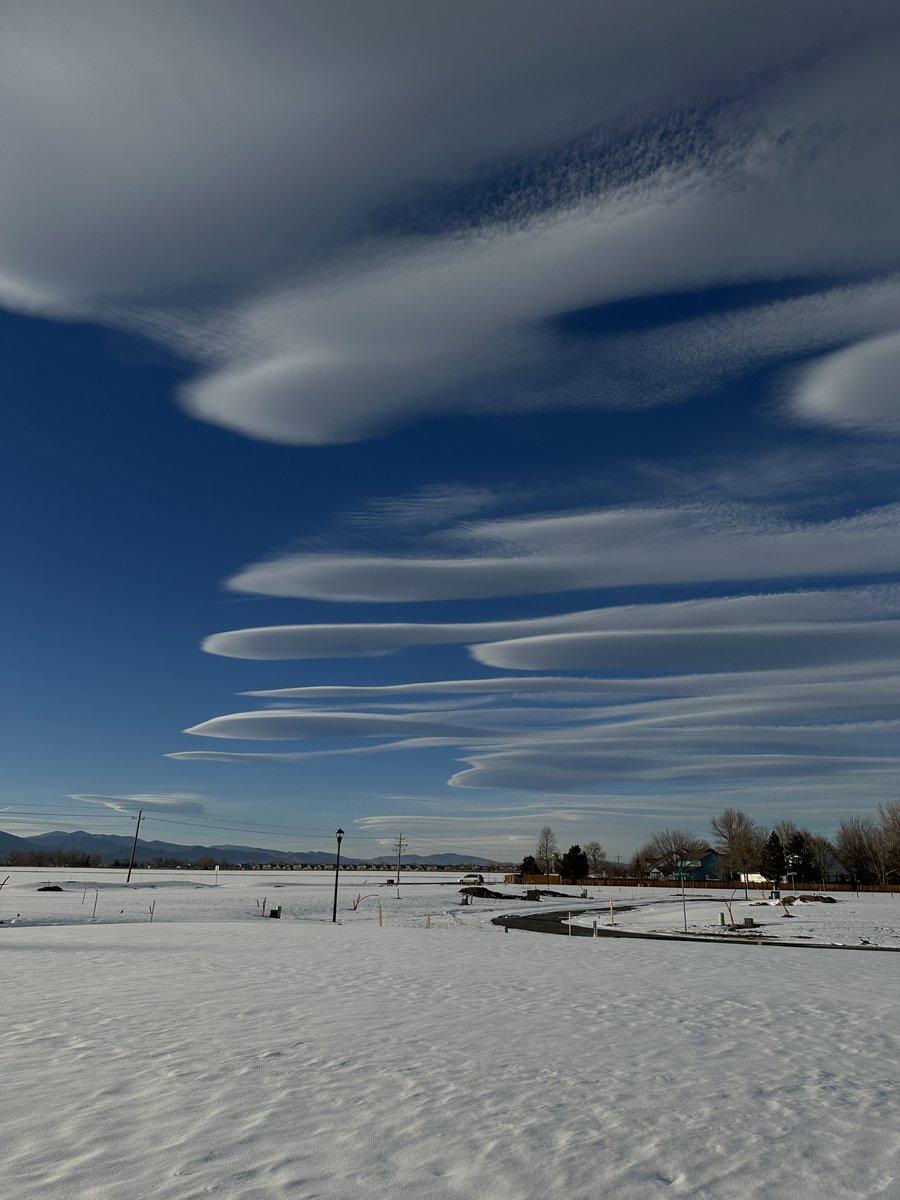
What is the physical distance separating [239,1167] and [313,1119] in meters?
1.52

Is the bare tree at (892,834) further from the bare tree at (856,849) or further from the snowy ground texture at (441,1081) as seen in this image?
the snowy ground texture at (441,1081)

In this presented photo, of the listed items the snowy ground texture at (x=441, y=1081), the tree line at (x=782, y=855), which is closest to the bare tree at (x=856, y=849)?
the tree line at (x=782, y=855)

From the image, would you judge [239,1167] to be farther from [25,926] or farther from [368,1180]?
[25,926]

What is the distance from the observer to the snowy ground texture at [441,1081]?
7285mm

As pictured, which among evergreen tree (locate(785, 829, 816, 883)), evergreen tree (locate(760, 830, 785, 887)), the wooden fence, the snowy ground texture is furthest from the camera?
evergreen tree (locate(785, 829, 816, 883))

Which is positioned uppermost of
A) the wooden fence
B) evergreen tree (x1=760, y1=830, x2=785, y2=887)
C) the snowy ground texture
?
evergreen tree (x1=760, y1=830, x2=785, y2=887)

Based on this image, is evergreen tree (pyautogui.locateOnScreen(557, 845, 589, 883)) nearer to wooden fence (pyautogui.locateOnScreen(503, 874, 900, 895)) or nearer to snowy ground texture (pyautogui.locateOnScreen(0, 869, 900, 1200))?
wooden fence (pyautogui.locateOnScreen(503, 874, 900, 895))

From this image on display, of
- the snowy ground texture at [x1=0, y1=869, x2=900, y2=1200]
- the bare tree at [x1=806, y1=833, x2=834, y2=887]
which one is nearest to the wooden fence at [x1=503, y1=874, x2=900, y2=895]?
the bare tree at [x1=806, y1=833, x2=834, y2=887]

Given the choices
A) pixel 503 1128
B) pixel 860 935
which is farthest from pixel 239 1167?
pixel 860 935

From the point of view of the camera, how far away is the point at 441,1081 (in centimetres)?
1034

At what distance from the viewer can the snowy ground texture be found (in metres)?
7.29

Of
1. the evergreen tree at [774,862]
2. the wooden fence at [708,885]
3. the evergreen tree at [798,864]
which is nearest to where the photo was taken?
the wooden fence at [708,885]

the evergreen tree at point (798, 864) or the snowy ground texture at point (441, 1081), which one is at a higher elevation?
the evergreen tree at point (798, 864)

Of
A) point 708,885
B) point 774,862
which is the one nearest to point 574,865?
point 708,885
